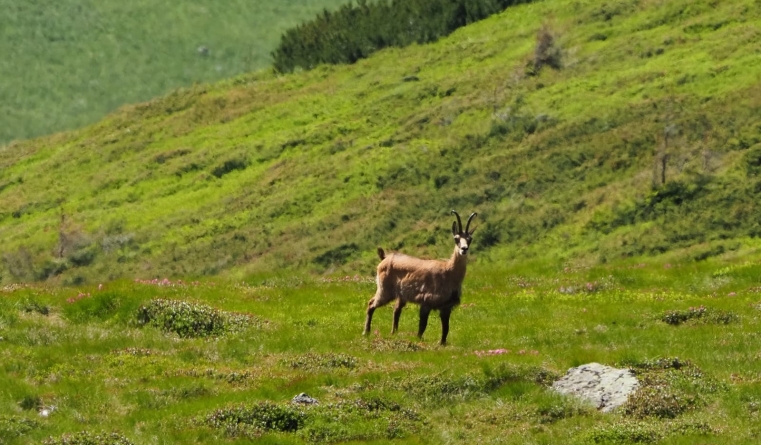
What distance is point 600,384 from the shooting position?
65.5 feet

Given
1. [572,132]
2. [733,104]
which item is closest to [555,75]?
[572,132]

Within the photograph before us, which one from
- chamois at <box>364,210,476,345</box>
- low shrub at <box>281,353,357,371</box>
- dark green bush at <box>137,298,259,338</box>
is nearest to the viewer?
low shrub at <box>281,353,357,371</box>

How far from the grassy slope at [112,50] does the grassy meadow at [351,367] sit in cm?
8556

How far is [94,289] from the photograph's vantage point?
28453 mm

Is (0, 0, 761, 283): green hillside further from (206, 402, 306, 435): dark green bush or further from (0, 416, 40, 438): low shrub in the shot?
(0, 416, 40, 438): low shrub

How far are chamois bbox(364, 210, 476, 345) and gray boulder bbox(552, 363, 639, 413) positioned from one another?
3.88 m

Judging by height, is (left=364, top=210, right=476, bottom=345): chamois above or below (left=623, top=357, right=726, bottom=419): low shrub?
above

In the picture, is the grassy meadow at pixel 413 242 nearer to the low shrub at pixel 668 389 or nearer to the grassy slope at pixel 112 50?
the low shrub at pixel 668 389

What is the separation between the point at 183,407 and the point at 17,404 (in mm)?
2533

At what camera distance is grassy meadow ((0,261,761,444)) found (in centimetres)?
1812

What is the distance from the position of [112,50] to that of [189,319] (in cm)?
10078

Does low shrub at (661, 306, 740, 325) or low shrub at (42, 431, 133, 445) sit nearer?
low shrub at (42, 431, 133, 445)

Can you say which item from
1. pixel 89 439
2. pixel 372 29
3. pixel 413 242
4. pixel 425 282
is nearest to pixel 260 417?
pixel 89 439

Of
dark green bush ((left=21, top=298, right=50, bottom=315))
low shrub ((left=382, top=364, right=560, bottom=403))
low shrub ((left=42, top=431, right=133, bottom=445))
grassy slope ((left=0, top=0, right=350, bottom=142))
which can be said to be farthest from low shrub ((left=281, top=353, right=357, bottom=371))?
grassy slope ((left=0, top=0, right=350, bottom=142))
